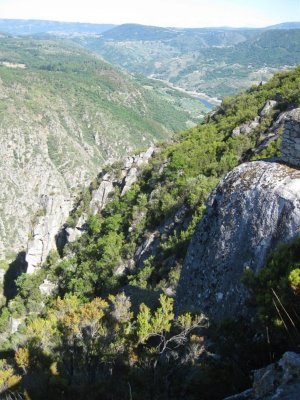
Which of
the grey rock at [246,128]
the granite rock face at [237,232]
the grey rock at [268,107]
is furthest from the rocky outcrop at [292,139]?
the grey rock at [268,107]

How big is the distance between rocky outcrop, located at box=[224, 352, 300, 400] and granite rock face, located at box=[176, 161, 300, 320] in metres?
4.33

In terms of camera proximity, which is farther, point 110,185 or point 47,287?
point 110,185

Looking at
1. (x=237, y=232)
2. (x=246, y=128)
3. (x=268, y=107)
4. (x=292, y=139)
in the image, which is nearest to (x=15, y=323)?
(x=246, y=128)

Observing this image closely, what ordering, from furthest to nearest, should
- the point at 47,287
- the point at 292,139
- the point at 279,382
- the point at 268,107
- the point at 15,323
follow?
the point at 47,287 < the point at 15,323 < the point at 268,107 < the point at 292,139 < the point at 279,382

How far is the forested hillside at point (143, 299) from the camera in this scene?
356 inches

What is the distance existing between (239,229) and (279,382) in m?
6.58

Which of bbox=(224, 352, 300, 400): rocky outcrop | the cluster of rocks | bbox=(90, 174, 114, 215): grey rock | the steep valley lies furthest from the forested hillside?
bbox=(224, 352, 300, 400): rocky outcrop

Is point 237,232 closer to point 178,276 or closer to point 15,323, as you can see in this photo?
point 178,276

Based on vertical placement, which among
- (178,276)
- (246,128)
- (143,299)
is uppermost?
(246,128)

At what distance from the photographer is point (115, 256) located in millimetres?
36656

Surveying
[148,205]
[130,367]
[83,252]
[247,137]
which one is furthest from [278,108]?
[130,367]

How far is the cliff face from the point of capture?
36.7 ft

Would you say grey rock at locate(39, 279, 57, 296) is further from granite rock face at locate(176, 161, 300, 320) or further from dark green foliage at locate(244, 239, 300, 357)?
dark green foliage at locate(244, 239, 300, 357)

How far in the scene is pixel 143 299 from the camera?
17312mm
